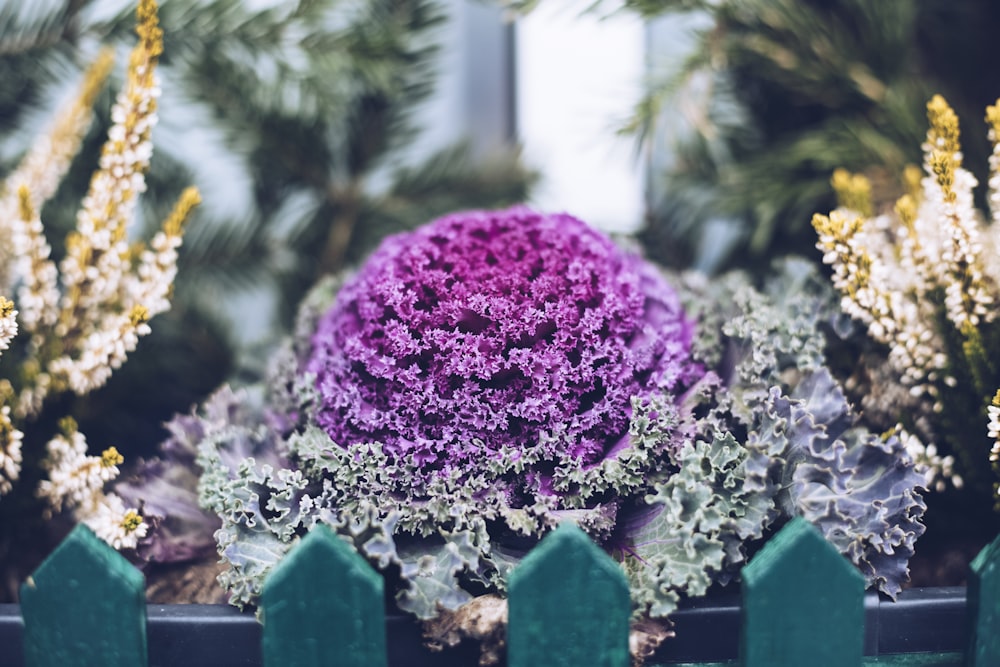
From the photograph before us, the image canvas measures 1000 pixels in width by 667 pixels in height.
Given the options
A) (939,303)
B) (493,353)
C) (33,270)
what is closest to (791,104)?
(939,303)

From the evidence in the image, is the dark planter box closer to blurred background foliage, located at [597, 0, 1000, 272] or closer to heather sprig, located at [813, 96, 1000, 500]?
heather sprig, located at [813, 96, 1000, 500]

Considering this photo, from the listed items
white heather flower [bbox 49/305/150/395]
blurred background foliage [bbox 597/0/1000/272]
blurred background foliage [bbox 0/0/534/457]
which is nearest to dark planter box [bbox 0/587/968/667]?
white heather flower [bbox 49/305/150/395]

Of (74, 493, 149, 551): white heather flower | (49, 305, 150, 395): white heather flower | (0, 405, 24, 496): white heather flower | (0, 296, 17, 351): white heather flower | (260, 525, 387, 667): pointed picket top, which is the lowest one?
(260, 525, 387, 667): pointed picket top

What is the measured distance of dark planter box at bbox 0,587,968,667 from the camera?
0.85 m

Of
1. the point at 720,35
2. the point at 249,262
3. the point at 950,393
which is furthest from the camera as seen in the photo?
the point at 249,262

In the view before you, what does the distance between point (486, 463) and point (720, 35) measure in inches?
32.3

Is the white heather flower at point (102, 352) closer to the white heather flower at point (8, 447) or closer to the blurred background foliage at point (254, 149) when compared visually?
the white heather flower at point (8, 447)

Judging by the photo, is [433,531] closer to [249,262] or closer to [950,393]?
[950,393]

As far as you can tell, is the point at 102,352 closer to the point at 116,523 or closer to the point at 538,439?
the point at 116,523

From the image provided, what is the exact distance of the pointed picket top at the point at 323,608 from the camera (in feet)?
2.49

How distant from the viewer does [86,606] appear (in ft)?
2.60

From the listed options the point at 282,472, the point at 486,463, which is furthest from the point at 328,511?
the point at 486,463

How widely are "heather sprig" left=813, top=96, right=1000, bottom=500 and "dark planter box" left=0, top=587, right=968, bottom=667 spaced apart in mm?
188

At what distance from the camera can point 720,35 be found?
1.25 metres
